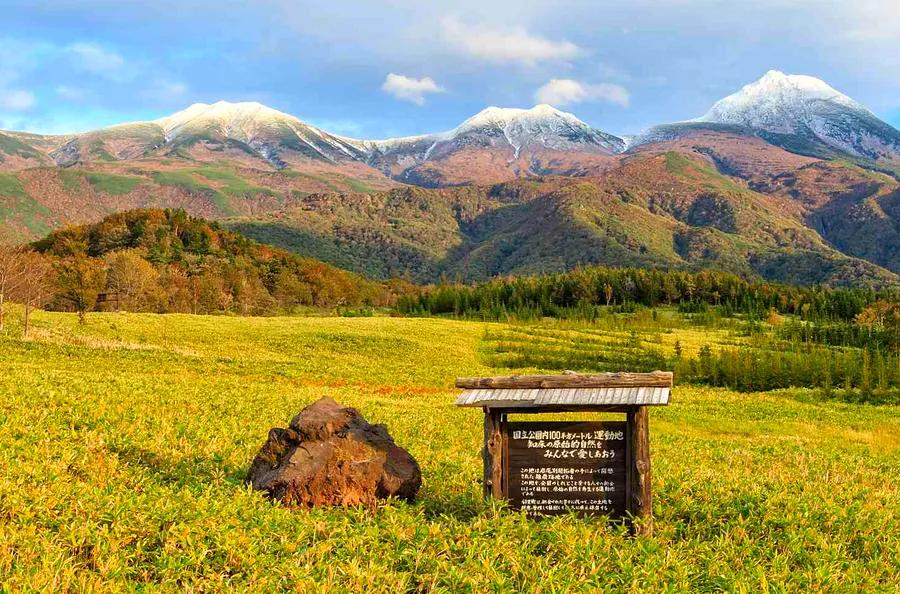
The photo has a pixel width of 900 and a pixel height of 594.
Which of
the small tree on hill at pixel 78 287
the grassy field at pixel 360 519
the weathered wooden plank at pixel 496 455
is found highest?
the small tree on hill at pixel 78 287

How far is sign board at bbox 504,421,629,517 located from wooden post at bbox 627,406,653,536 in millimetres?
126

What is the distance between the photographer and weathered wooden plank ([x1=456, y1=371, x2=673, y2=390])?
1038 centimetres

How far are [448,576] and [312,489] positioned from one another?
137 inches

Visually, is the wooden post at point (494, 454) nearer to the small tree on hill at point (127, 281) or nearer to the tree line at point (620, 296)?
the small tree on hill at point (127, 281)

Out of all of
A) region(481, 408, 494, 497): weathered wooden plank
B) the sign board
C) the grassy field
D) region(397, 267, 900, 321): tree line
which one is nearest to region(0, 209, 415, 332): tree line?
region(397, 267, 900, 321): tree line

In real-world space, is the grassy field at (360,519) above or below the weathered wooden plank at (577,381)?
below

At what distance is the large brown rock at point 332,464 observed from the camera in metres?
10.9

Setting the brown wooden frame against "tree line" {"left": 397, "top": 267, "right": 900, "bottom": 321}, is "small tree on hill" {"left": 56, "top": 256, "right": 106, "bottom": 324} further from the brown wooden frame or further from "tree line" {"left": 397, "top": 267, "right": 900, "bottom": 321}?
"tree line" {"left": 397, "top": 267, "right": 900, "bottom": 321}

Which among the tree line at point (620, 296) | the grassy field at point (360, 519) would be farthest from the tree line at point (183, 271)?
the grassy field at point (360, 519)

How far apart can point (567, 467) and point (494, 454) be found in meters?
1.17

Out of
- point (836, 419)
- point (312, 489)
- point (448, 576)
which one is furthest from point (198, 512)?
point (836, 419)

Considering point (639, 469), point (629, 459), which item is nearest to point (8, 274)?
point (629, 459)

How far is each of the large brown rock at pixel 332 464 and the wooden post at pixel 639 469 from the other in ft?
12.0

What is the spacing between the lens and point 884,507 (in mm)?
12875
